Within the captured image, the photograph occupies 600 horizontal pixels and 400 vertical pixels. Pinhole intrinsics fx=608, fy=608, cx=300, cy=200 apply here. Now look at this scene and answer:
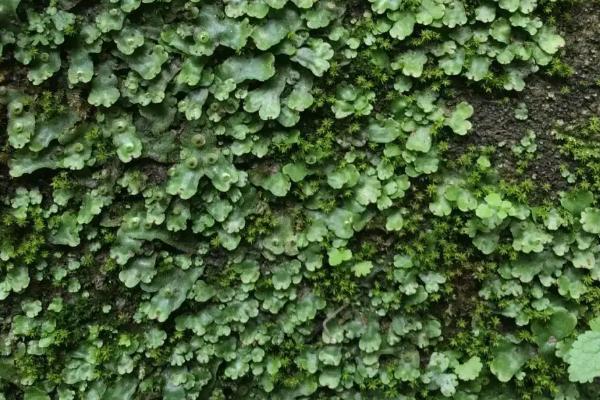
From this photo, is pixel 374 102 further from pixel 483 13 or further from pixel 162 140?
pixel 162 140

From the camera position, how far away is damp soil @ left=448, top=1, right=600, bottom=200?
2.70 meters

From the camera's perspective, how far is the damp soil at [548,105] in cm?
270

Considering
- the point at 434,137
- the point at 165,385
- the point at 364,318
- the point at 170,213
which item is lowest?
the point at 165,385

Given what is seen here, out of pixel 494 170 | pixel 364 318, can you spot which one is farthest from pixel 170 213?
pixel 494 170

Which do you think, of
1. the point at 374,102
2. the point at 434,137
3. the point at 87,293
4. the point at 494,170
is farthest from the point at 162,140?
the point at 494,170

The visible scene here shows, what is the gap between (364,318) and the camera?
2.77 m

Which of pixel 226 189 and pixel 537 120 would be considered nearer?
pixel 226 189

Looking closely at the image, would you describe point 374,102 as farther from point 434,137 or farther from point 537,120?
point 537,120

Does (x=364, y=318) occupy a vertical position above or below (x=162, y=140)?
below

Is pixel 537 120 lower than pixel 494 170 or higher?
higher

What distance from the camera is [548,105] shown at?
2738 millimetres

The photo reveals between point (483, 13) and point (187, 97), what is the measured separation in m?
1.32

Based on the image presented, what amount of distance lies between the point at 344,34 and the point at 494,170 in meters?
0.91

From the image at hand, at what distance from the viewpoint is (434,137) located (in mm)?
2699
